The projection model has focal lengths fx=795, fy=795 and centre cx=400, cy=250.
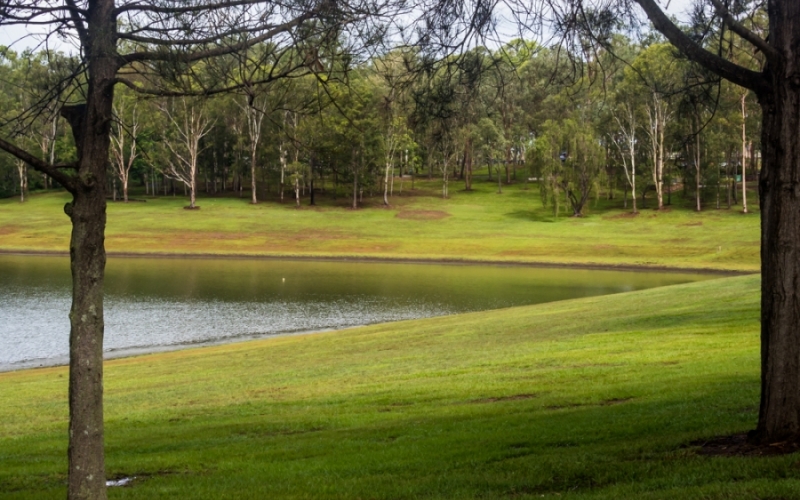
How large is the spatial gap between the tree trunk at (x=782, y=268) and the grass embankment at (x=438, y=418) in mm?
633

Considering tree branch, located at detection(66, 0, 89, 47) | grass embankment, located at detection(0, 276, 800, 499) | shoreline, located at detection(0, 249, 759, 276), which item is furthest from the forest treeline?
tree branch, located at detection(66, 0, 89, 47)

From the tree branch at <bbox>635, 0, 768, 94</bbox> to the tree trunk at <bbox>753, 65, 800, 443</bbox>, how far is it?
8.6 inches

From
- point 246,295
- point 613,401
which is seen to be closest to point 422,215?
point 246,295

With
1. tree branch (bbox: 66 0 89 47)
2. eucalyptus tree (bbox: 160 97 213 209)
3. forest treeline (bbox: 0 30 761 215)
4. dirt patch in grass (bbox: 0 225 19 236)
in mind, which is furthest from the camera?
eucalyptus tree (bbox: 160 97 213 209)

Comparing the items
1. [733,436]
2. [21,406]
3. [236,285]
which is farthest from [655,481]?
[236,285]

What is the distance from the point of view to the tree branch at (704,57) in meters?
7.12

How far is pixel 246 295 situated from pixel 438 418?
26.9 m

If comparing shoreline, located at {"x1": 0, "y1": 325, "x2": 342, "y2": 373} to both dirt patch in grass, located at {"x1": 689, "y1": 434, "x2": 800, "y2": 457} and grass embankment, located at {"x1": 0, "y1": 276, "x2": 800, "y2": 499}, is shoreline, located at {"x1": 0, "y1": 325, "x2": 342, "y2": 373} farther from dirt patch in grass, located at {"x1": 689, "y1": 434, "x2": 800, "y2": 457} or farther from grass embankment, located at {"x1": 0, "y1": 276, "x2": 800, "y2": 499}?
dirt patch in grass, located at {"x1": 689, "y1": 434, "x2": 800, "y2": 457}

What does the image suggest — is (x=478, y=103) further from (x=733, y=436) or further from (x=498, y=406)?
(x=733, y=436)

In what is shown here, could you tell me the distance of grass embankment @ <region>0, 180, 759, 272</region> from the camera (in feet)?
191

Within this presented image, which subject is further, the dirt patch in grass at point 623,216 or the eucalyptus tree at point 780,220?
the dirt patch in grass at point 623,216

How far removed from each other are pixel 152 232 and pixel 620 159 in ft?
153

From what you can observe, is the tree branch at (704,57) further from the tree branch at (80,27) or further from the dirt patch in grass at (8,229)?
the dirt patch in grass at (8,229)

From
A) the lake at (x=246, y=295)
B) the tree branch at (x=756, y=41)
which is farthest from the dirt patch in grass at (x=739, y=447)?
the lake at (x=246, y=295)
